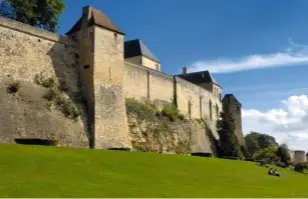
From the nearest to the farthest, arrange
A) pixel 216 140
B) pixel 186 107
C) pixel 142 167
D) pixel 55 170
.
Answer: pixel 55 170, pixel 142 167, pixel 186 107, pixel 216 140

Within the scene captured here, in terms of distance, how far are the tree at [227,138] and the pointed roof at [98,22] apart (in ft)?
67.2

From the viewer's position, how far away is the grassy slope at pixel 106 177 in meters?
13.0

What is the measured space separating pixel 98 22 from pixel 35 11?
377 inches

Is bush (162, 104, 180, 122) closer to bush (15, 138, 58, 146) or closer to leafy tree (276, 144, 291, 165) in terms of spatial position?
leafy tree (276, 144, 291, 165)

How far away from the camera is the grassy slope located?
13.0m

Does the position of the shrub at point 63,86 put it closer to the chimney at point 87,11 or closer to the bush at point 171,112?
the chimney at point 87,11

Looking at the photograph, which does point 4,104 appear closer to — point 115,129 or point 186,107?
point 115,129

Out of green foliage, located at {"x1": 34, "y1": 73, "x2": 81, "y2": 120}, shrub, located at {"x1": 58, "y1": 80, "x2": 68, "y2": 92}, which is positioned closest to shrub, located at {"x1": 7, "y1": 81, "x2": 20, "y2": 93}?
green foliage, located at {"x1": 34, "y1": 73, "x2": 81, "y2": 120}

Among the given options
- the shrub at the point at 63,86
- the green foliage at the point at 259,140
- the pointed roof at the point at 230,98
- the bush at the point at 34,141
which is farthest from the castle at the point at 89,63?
the green foliage at the point at 259,140

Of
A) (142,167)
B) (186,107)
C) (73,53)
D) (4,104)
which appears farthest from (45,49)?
(186,107)

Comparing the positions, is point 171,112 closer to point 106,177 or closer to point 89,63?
point 89,63

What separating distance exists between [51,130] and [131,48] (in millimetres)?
26098

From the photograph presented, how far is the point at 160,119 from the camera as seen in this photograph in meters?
39.2

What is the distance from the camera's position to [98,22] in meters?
31.3
